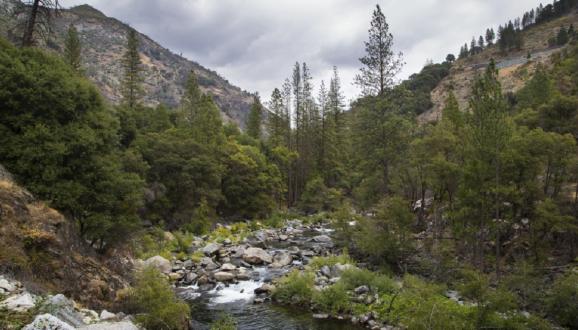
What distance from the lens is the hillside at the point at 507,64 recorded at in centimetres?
8443

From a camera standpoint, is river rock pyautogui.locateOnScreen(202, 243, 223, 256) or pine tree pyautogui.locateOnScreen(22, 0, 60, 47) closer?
pine tree pyautogui.locateOnScreen(22, 0, 60, 47)

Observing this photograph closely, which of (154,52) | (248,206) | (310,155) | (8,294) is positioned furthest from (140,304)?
(154,52)

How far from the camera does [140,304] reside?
1203 cm

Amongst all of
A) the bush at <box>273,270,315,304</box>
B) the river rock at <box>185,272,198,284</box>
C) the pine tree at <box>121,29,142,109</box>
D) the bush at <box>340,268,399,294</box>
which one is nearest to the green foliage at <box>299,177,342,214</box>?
the pine tree at <box>121,29,142,109</box>

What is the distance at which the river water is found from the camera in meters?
14.6

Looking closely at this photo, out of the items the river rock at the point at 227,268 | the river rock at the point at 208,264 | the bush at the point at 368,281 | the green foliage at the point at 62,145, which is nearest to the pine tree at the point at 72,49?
the green foliage at the point at 62,145

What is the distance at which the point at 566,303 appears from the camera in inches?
532

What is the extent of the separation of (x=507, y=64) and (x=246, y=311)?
104325 millimetres

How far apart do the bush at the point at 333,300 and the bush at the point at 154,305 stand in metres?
5.98

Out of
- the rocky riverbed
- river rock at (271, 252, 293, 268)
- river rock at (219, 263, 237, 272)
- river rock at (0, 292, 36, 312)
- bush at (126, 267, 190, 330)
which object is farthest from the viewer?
river rock at (271, 252, 293, 268)

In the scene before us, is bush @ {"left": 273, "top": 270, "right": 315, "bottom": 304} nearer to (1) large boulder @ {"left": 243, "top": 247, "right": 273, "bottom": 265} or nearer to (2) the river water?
(2) the river water

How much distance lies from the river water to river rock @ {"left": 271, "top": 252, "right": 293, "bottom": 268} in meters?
2.12

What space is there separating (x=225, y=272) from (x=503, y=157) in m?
14.9

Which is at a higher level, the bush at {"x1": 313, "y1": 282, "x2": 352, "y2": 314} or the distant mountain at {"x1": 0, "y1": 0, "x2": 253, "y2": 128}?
the distant mountain at {"x1": 0, "y1": 0, "x2": 253, "y2": 128}
